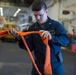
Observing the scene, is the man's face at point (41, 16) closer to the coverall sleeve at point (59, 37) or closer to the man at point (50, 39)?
the man at point (50, 39)

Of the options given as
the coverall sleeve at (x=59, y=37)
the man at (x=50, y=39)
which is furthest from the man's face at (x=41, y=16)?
the coverall sleeve at (x=59, y=37)

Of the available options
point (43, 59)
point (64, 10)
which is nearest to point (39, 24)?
point (43, 59)

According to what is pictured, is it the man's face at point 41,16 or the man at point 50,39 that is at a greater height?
the man's face at point 41,16

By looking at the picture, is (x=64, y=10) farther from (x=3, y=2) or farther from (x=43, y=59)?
(x=43, y=59)

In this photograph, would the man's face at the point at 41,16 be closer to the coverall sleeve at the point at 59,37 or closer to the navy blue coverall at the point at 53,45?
the navy blue coverall at the point at 53,45

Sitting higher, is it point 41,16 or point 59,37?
point 41,16

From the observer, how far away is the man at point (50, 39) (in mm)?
2312

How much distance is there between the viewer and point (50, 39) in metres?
2.22

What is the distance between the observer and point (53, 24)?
2.44 metres

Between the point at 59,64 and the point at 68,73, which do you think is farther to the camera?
the point at 68,73

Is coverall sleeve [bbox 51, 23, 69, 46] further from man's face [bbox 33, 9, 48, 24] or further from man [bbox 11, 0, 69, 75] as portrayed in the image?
man's face [bbox 33, 9, 48, 24]

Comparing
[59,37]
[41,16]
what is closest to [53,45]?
[59,37]

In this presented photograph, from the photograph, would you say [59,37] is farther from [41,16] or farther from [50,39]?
[41,16]

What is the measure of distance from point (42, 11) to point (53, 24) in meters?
0.22
